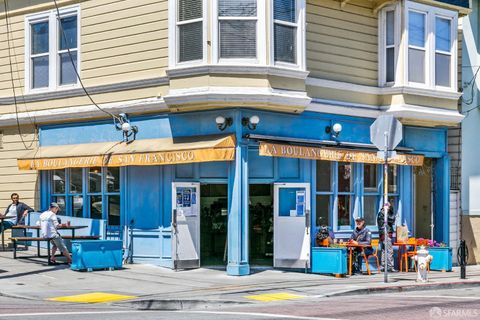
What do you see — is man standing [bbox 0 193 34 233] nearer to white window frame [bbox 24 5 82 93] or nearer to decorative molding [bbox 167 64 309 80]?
white window frame [bbox 24 5 82 93]

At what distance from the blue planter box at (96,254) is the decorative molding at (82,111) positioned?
3.38 metres

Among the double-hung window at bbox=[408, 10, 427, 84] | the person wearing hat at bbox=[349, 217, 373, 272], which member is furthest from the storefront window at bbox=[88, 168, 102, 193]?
the double-hung window at bbox=[408, 10, 427, 84]

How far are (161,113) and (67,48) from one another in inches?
156

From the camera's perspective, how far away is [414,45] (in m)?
22.9

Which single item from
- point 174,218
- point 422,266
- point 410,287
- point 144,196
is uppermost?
point 144,196

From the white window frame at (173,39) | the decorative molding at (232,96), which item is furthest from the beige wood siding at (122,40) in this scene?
the decorative molding at (232,96)

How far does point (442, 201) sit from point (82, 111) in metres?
10.3

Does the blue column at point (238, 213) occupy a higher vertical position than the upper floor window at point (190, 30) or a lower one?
lower

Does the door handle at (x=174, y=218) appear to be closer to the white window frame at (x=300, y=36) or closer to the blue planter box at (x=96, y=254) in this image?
the blue planter box at (x=96, y=254)

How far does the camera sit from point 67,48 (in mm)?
23094

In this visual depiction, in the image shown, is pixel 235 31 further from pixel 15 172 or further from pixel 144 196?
pixel 15 172

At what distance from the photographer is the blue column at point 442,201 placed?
79.8 feet

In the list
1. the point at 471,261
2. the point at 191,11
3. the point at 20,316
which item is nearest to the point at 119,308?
the point at 20,316

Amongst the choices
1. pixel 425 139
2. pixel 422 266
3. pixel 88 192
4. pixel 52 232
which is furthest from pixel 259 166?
pixel 425 139
